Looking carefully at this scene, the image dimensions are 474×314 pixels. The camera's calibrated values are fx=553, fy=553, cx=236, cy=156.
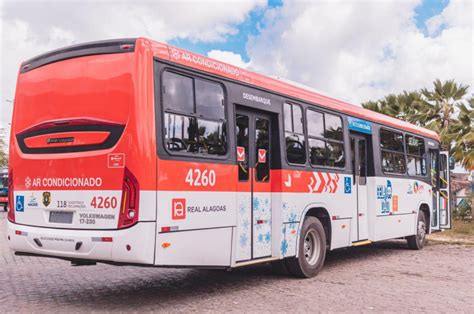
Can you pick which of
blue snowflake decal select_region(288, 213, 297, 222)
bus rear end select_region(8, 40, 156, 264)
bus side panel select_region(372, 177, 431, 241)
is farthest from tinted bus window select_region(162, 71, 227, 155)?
bus side panel select_region(372, 177, 431, 241)

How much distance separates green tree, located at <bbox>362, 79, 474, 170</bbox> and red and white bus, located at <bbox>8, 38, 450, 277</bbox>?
1784 cm

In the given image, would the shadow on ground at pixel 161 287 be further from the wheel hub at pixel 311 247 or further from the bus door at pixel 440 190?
the bus door at pixel 440 190

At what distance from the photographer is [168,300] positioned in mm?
7352

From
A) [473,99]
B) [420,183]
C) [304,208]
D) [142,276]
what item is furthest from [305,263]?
[473,99]

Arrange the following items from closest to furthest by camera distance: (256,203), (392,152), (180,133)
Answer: (180,133), (256,203), (392,152)

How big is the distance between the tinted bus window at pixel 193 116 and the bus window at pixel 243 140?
46 cm

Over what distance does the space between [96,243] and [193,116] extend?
76.9 inches

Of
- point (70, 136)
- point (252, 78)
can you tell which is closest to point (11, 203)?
point (70, 136)

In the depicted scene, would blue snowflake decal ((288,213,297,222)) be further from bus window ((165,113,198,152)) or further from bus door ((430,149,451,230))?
bus door ((430,149,451,230))

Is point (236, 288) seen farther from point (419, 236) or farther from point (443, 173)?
point (443, 173)

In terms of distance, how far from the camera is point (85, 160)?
6.64 meters

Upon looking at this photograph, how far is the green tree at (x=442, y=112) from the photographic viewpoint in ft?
82.4

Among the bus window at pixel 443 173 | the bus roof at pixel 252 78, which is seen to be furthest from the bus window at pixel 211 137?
the bus window at pixel 443 173

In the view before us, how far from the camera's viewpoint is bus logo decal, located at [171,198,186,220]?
21.4ft
